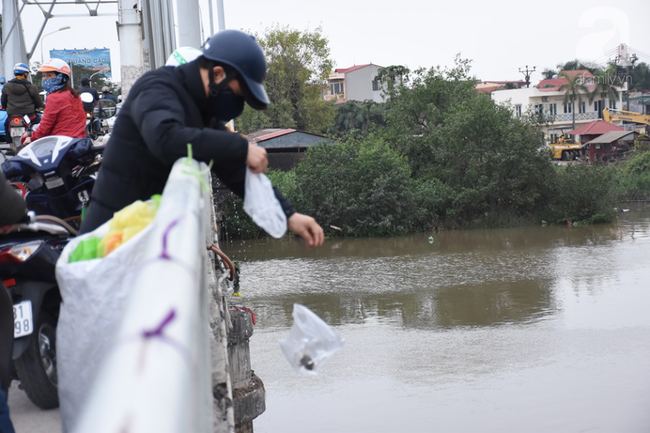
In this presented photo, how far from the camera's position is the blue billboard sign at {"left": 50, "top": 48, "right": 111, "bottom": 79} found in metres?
50.6

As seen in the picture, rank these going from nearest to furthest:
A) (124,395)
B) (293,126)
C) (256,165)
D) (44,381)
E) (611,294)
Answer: (124,395) → (256,165) → (44,381) → (611,294) → (293,126)

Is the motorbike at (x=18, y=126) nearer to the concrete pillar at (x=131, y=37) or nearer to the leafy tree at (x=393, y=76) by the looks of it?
the concrete pillar at (x=131, y=37)

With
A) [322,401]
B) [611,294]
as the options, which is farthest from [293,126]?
[322,401]

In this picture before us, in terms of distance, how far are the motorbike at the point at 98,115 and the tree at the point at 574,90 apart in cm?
5616

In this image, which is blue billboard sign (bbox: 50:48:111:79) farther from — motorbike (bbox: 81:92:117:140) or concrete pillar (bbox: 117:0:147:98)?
concrete pillar (bbox: 117:0:147:98)

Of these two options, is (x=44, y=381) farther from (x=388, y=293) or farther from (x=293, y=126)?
(x=293, y=126)

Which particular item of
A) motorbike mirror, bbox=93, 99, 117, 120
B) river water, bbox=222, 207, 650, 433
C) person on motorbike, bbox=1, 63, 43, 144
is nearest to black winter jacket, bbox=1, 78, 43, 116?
person on motorbike, bbox=1, 63, 43, 144

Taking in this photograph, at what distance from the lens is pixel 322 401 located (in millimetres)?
13305

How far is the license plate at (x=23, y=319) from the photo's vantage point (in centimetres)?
348

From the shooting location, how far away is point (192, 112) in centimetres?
261

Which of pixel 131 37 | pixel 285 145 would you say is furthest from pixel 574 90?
pixel 131 37

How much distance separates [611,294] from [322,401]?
34.2ft

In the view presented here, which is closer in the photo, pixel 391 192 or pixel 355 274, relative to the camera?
pixel 355 274

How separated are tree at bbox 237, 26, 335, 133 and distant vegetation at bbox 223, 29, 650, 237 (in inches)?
557
